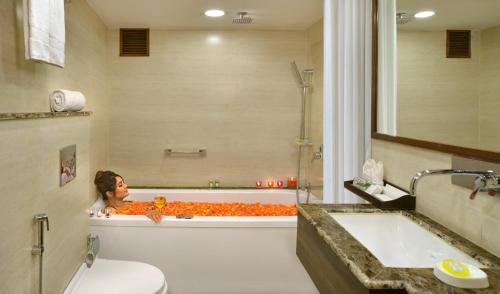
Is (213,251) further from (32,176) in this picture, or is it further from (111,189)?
(32,176)

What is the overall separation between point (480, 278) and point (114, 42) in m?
3.81

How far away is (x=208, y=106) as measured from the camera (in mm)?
3986

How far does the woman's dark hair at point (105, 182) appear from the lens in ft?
10.7

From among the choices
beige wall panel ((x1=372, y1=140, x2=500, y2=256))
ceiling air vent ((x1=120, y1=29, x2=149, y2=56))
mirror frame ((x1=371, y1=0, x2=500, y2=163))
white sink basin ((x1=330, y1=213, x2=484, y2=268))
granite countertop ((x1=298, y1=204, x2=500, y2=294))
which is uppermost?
ceiling air vent ((x1=120, y1=29, x2=149, y2=56))

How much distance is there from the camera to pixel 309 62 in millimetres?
3936

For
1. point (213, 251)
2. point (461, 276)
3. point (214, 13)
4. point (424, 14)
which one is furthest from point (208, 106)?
point (461, 276)

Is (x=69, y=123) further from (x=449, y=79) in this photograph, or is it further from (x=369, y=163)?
(x=449, y=79)

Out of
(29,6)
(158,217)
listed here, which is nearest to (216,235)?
(158,217)

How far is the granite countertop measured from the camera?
0.90 m

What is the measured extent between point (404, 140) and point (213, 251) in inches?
67.1

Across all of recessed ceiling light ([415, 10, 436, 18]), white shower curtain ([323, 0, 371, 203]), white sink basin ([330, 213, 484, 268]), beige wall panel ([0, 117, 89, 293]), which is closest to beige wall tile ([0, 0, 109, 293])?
beige wall panel ([0, 117, 89, 293])

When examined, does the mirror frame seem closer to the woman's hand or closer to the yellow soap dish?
the yellow soap dish

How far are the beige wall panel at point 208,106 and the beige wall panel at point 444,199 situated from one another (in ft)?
7.09

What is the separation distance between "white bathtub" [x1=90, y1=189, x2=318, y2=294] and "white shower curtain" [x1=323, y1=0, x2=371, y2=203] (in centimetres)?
84
